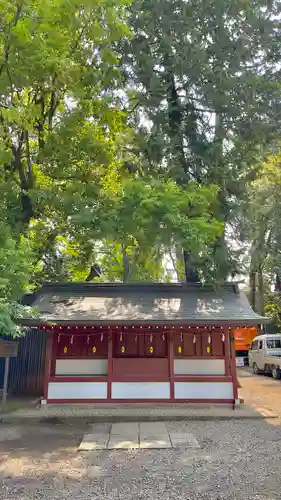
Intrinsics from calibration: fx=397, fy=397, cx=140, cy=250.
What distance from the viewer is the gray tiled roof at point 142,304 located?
1048 centimetres

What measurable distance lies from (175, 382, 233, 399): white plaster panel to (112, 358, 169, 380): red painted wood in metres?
0.58

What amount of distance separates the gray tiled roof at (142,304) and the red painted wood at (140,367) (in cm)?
141

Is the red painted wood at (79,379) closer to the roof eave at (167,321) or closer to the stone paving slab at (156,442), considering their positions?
the roof eave at (167,321)

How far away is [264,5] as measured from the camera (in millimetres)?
12945

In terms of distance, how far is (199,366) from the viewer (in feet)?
37.3

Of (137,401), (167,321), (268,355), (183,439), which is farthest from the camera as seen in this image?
(268,355)

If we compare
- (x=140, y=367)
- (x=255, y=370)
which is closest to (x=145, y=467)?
(x=140, y=367)

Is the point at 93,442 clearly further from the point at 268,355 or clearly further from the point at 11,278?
the point at 268,355

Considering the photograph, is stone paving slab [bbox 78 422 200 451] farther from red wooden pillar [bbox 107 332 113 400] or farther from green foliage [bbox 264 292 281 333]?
green foliage [bbox 264 292 281 333]

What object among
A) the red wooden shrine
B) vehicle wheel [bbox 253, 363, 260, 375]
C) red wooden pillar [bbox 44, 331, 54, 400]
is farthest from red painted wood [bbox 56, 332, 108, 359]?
vehicle wheel [bbox 253, 363, 260, 375]

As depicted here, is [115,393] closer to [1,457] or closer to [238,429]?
[238,429]

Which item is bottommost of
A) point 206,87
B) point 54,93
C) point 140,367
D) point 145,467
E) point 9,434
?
point 9,434

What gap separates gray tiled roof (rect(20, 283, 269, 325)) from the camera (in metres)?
10.5

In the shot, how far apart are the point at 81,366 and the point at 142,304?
2.50 meters
